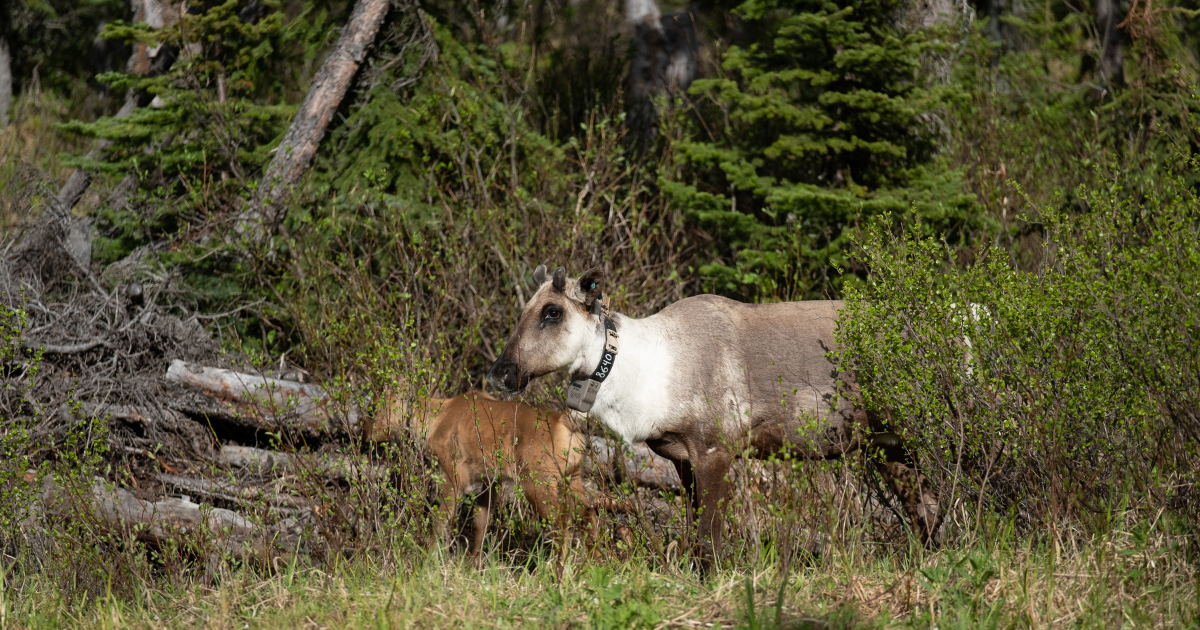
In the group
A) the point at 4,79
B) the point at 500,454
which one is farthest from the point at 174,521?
the point at 4,79

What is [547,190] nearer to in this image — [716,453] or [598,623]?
[716,453]

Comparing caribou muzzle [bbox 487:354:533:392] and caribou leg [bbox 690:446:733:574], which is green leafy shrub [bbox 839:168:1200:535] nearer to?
caribou leg [bbox 690:446:733:574]

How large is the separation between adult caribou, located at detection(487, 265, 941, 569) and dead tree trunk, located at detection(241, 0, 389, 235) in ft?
15.3

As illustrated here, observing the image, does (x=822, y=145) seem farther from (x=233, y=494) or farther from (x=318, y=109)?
(x=233, y=494)

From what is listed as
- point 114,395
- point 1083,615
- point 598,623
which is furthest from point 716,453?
point 114,395

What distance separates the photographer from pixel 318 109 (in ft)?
32.9

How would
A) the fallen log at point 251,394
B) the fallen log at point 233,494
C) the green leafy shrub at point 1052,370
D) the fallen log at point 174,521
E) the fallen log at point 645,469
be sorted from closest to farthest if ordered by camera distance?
the green leafy shrub at point 1052,370
the fallen log at point 174,521
the fallen log at point 233,494
the fallen log at point 645,469
the fallen log at point 251,394

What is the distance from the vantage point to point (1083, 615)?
4211 millimetres

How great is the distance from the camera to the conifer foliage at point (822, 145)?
8594 mm

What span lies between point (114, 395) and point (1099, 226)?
8.01m

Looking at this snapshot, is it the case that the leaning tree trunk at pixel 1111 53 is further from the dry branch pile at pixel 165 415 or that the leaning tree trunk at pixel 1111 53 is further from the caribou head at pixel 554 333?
the caribou head at pixel 554 333

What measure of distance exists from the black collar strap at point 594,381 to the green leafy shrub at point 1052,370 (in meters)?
1.47

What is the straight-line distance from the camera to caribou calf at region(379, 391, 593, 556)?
20.1 feet

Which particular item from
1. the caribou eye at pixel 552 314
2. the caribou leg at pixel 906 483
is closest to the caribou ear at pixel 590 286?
the caribou eye at pixel 552 314
